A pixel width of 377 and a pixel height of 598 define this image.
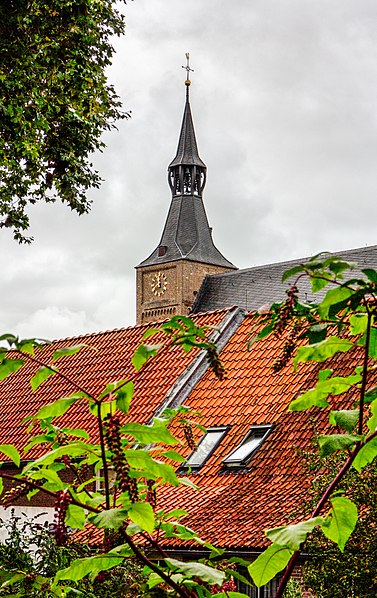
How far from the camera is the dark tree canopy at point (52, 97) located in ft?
45.7

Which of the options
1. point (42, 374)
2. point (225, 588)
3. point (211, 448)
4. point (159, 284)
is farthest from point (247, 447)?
point (159, 284)

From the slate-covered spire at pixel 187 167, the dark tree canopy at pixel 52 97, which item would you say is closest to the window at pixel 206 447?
the dark tree canopy at pixel 52 97

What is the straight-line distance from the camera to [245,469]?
16000 millimetres

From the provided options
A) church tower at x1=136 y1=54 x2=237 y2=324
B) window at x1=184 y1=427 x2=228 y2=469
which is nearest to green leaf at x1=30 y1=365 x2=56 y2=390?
window at x1=184 y1=427 x2=228 y2=469

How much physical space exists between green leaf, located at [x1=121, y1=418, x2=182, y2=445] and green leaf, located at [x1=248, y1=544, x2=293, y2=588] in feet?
1.22

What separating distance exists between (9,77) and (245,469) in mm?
6824

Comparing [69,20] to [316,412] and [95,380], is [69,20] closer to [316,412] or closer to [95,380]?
[316,412]

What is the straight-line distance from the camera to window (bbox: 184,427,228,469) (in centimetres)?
1700

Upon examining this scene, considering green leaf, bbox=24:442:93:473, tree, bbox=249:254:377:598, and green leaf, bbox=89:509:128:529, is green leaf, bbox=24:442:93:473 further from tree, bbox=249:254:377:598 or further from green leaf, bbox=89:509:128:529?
tree, bbox=249:254:377:598

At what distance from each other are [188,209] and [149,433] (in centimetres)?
8015

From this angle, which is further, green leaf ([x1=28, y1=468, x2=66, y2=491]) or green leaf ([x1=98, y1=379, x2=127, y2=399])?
green leaf ([x1=28, y1=468, x2=66, y2=491])

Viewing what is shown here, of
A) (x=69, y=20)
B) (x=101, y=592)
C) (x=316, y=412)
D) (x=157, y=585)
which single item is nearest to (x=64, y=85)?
(x=69, y=20)

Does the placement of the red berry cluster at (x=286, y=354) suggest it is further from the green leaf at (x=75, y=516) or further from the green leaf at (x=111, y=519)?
the green leaf at (x=75, y=516)

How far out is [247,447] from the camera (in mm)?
16609
